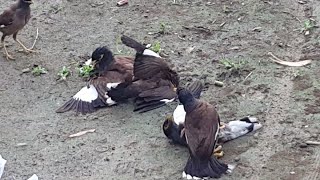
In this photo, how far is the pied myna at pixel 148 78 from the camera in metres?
6.68

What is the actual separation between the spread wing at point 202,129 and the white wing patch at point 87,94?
1.25 m

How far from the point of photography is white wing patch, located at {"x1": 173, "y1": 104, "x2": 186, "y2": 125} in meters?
6.07

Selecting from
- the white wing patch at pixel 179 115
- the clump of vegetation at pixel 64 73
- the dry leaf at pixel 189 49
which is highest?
the white wing patch at pixel 179 115

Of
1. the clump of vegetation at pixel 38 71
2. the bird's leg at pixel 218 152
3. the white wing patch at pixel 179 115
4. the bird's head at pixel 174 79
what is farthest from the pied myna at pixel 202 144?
the clump of vegetation at pixel 38 71

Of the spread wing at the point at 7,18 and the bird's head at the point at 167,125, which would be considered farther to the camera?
the spread wing at the point at 7,18

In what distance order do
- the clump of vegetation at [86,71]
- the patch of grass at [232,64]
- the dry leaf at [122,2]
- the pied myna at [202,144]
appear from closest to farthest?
the pied myna at [202,144]
the patch of grass at [232,64]
the clump of vegetation at [86,71]
the dry leaf at [122,2]

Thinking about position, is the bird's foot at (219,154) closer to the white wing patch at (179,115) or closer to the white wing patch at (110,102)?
the white wing patch at (179,115)

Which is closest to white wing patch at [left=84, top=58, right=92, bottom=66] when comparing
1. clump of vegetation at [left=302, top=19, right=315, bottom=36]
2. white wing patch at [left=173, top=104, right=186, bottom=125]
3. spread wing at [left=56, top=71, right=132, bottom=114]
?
spread wing at [left=56, top=71, right=132, bottom=114]

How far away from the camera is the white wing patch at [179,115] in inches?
239

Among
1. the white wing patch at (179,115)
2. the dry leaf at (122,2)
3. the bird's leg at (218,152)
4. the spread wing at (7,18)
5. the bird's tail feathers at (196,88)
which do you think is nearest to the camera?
the bird's leg at (218,152)

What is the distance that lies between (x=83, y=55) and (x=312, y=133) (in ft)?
9.12

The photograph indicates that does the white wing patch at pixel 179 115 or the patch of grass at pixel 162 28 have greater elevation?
the white wing patch at pixel 179 115

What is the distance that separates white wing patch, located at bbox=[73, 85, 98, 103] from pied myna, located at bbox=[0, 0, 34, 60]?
128 centimetres

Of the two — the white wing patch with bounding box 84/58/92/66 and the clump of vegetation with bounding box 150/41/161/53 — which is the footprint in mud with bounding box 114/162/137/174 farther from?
the clump of vegetation with bounding box 150/41/161/53
